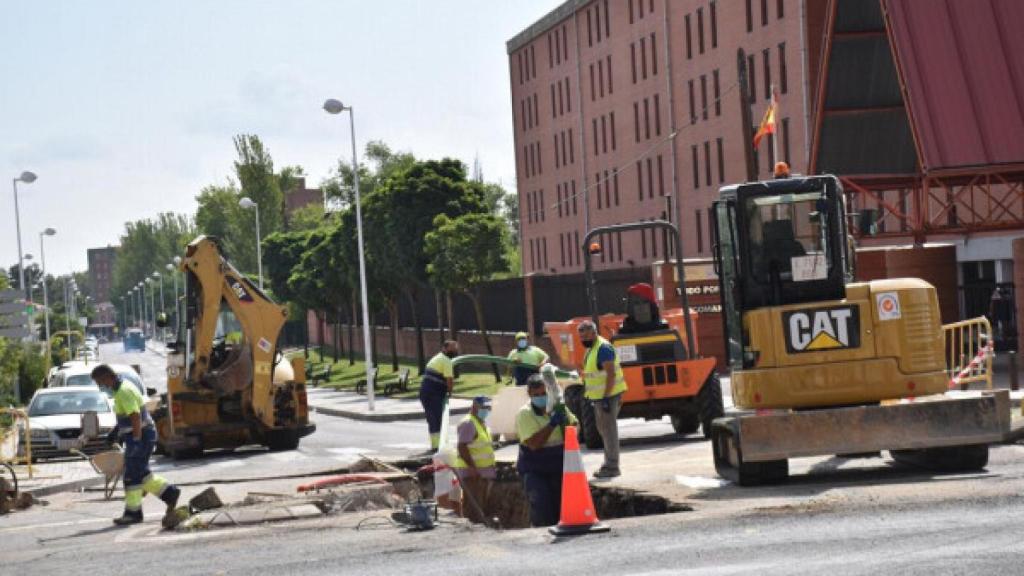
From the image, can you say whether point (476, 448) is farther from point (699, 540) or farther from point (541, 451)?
point (699, 540)

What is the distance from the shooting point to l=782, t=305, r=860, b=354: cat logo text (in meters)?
16.7

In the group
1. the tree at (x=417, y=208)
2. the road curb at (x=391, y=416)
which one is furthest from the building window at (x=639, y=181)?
the road curb at (x=391, y=416)

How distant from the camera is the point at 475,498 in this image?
1972cm

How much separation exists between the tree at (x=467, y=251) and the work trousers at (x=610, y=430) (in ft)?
134

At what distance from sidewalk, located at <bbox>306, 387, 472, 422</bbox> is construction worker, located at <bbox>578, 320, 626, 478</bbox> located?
22916 millimetres

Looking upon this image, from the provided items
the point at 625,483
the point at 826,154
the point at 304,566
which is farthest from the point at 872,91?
the point at 304,566

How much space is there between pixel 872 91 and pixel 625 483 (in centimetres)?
2990

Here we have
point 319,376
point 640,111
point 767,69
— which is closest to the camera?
point 767,69

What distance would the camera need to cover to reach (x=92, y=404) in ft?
121

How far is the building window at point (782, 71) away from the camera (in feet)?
216

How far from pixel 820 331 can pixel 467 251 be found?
44.6 meters

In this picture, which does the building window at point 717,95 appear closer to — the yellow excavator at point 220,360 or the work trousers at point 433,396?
the yellow excavator at point 220,360

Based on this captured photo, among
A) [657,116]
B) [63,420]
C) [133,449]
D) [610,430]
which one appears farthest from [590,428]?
[657,116]

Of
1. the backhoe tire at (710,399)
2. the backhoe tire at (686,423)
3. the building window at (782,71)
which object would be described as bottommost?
the backhoe tire at (686,423)
